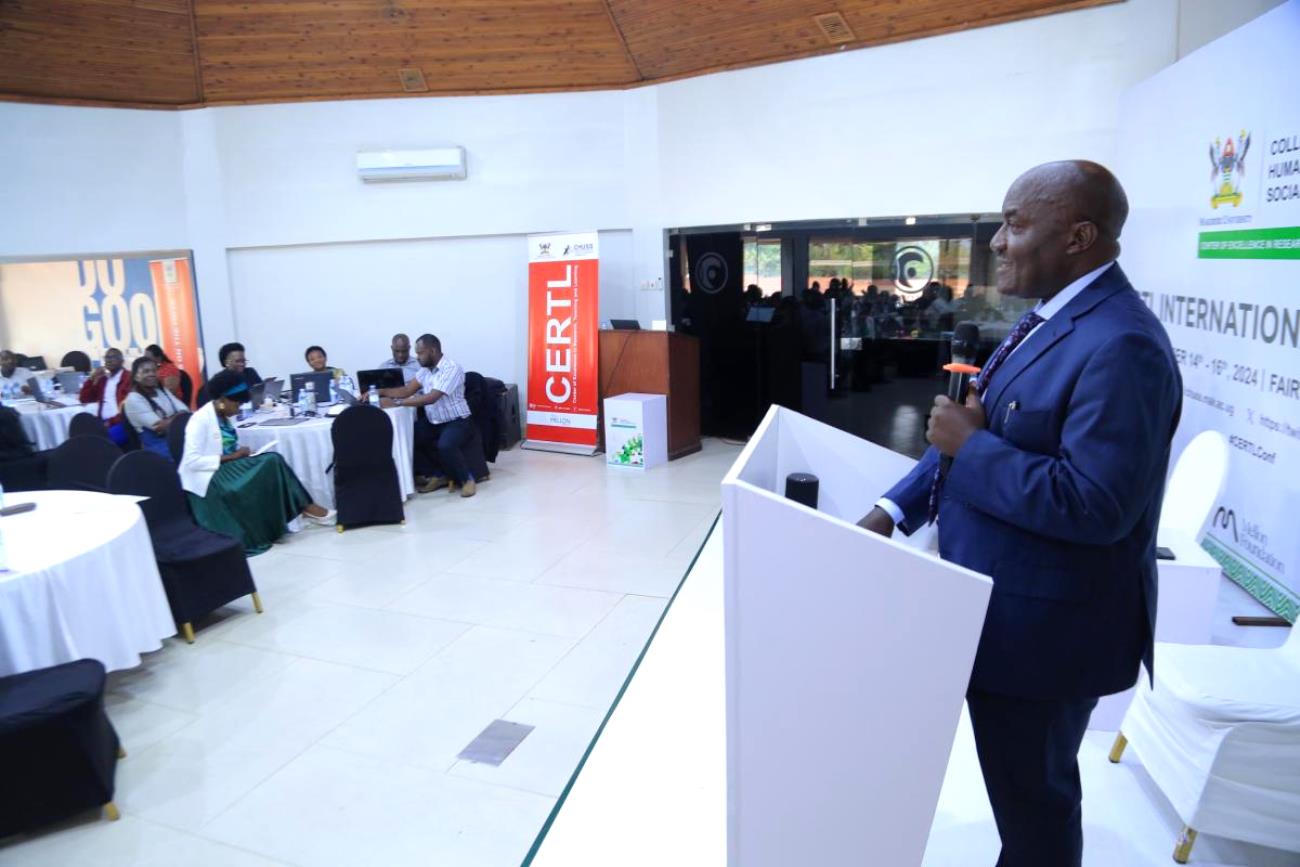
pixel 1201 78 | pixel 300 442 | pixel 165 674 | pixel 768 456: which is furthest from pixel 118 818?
pixel 1201 78

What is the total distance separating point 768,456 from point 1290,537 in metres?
3.23

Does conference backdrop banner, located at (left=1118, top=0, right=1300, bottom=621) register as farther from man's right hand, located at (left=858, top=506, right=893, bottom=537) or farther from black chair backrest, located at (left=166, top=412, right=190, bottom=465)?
black chair backrest, located at (left=166, top=412, right=190, bottom=465)

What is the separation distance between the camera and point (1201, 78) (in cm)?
444

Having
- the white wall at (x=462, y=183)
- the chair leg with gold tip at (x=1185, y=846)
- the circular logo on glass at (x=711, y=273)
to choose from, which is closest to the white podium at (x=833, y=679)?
the chair leg with gold tip at (x=1185, y=846)

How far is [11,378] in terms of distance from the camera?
8.56m

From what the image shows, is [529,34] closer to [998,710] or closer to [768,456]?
[768,456]

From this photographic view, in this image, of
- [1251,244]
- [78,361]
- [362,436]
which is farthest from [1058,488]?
[78,361]

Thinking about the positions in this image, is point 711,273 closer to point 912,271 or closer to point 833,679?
point 912,271

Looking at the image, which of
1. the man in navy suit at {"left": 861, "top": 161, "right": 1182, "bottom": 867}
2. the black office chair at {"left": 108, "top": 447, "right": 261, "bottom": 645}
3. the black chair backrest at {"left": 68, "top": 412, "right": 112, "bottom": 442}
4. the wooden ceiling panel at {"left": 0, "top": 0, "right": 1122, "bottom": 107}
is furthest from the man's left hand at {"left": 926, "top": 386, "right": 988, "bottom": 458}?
the black chair backrest at {"left": 68, "top": 412, "right": 112, "bottom": 442}

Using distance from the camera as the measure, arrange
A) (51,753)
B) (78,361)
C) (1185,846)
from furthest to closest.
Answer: (78,361)
(51,753)
(1185,846)

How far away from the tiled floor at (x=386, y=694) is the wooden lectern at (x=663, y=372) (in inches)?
77.1

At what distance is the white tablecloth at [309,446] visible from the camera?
6291 millimetres

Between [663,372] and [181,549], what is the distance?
4.65 meters

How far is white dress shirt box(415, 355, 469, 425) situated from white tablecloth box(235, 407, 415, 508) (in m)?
0.52
